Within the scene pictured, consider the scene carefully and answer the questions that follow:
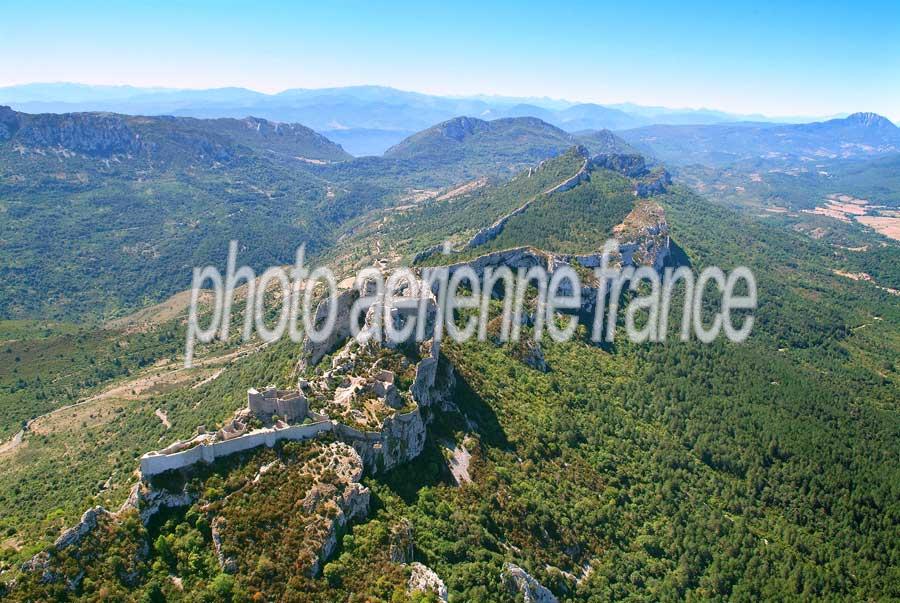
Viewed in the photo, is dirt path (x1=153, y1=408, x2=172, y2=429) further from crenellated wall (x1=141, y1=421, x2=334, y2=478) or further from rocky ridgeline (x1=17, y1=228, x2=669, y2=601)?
crenellated wall (x1=141, y1=421, x2=334, y2=478)

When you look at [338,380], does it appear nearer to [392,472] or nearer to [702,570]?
[392,472]

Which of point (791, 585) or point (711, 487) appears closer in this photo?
point (791, 585)

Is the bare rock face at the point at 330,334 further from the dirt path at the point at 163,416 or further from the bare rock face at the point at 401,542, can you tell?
the dirt path at the point at 163,416

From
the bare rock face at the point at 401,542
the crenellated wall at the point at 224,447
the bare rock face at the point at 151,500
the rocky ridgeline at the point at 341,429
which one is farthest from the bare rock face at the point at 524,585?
the bare rock face at the point at 151,500

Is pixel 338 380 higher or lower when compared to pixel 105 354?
higher

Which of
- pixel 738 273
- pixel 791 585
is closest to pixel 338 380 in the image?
pixel 791 585

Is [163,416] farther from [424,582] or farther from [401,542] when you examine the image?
[424,582]
